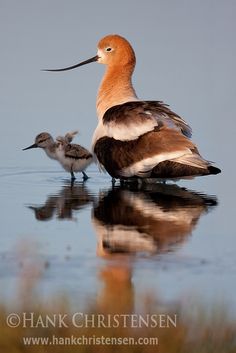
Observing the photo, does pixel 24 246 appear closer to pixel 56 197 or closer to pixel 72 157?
pixel 56 197

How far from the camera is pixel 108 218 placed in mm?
8078

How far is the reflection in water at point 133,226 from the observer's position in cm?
605

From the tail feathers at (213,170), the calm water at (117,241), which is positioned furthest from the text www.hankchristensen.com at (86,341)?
the tail feathers at (213,170)

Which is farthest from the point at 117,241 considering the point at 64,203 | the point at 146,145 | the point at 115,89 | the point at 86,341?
the point at 115,89

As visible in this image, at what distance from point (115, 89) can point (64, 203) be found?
304 centimetres

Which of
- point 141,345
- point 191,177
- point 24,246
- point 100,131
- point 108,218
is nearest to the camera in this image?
point 141,345

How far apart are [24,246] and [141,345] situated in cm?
217

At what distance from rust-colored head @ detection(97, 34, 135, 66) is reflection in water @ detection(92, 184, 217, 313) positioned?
2.29m

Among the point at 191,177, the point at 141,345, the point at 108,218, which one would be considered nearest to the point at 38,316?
the point at 141,345

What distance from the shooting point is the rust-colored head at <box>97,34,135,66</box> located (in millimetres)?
11992

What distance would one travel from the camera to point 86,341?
504 centimetres

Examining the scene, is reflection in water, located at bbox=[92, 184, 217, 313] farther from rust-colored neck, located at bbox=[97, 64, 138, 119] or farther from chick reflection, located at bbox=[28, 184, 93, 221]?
rust-colored neck, located at bbox=[97, 64, 138, 119]

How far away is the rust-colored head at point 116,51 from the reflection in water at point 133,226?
7.50 ft

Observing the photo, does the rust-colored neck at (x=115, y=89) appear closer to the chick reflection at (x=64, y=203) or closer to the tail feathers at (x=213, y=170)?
the chick reflection at (x=64, y=203)
